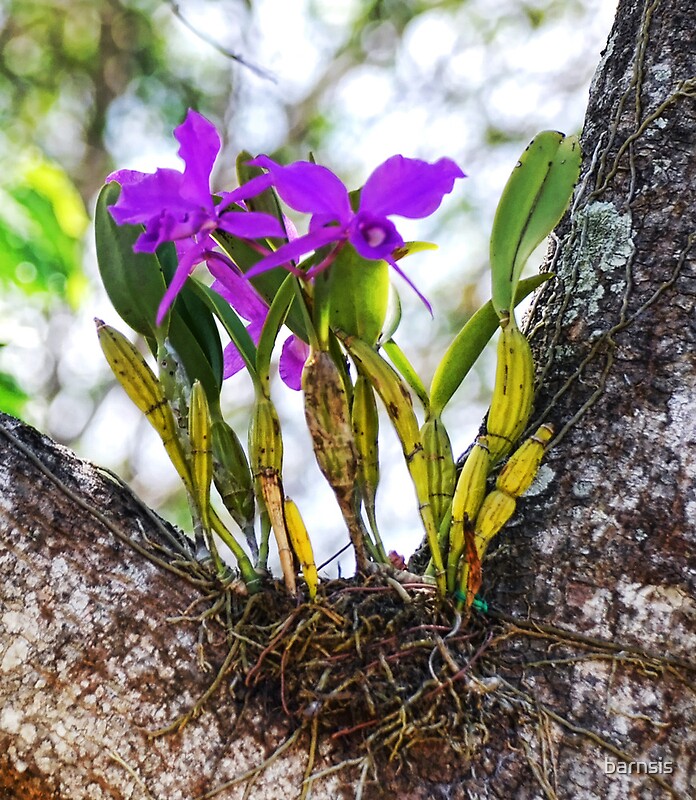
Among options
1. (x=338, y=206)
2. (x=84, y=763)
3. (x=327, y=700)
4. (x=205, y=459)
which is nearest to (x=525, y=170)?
(x=338, y=206)

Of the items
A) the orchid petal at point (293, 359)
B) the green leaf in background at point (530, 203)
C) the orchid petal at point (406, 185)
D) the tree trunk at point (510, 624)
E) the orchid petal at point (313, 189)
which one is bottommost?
the tree trunk at point (510, 624)

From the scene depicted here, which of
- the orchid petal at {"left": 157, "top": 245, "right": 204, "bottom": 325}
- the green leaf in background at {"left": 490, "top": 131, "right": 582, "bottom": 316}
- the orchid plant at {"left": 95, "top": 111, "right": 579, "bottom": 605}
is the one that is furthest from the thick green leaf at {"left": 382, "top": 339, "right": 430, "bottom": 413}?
the orchid petal at {"left": 157, "top": 245, "right": 204, "bottom": 325}

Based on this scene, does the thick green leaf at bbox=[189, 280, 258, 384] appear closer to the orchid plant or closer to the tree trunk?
the orchid plant

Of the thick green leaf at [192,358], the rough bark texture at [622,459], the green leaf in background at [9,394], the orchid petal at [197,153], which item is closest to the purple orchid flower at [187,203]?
the orchid petal at [197,153]

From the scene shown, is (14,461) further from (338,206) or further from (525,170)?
(525,170)

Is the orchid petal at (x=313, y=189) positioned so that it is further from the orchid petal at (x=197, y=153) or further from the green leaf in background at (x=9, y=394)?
the green leaf in background at (x=9, y=394)

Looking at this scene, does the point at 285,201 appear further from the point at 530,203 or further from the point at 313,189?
the point at 530,203
